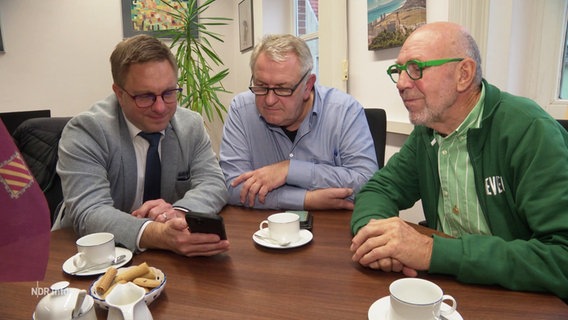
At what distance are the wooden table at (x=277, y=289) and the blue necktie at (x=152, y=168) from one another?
463mm

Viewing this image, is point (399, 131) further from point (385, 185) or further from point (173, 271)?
point (173, 271)

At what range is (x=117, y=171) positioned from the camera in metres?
1.46

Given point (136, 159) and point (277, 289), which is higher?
point (136, 159)

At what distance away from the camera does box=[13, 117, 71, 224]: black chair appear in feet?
5.36

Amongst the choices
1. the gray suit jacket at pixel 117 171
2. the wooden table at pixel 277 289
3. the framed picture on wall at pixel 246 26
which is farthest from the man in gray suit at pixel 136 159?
the framed picture on wall at pixel 246 26

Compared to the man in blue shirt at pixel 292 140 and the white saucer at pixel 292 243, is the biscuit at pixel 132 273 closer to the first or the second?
the white saucer at pixel 292 243

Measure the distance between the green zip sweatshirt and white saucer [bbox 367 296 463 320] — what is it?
17 centimetres

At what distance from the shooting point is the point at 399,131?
8.11ft

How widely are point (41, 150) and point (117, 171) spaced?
1.43ft

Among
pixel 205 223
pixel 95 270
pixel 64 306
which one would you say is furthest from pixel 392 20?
pixel 64 306

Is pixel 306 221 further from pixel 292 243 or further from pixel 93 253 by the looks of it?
pixel 93 253

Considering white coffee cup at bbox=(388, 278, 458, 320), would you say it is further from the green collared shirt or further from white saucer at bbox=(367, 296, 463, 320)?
the green collared shirt

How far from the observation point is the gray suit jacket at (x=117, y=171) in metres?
1.21

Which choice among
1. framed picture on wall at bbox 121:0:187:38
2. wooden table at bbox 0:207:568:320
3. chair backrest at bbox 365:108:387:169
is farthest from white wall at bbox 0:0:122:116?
wooden table at bbox 0:207:568:320
